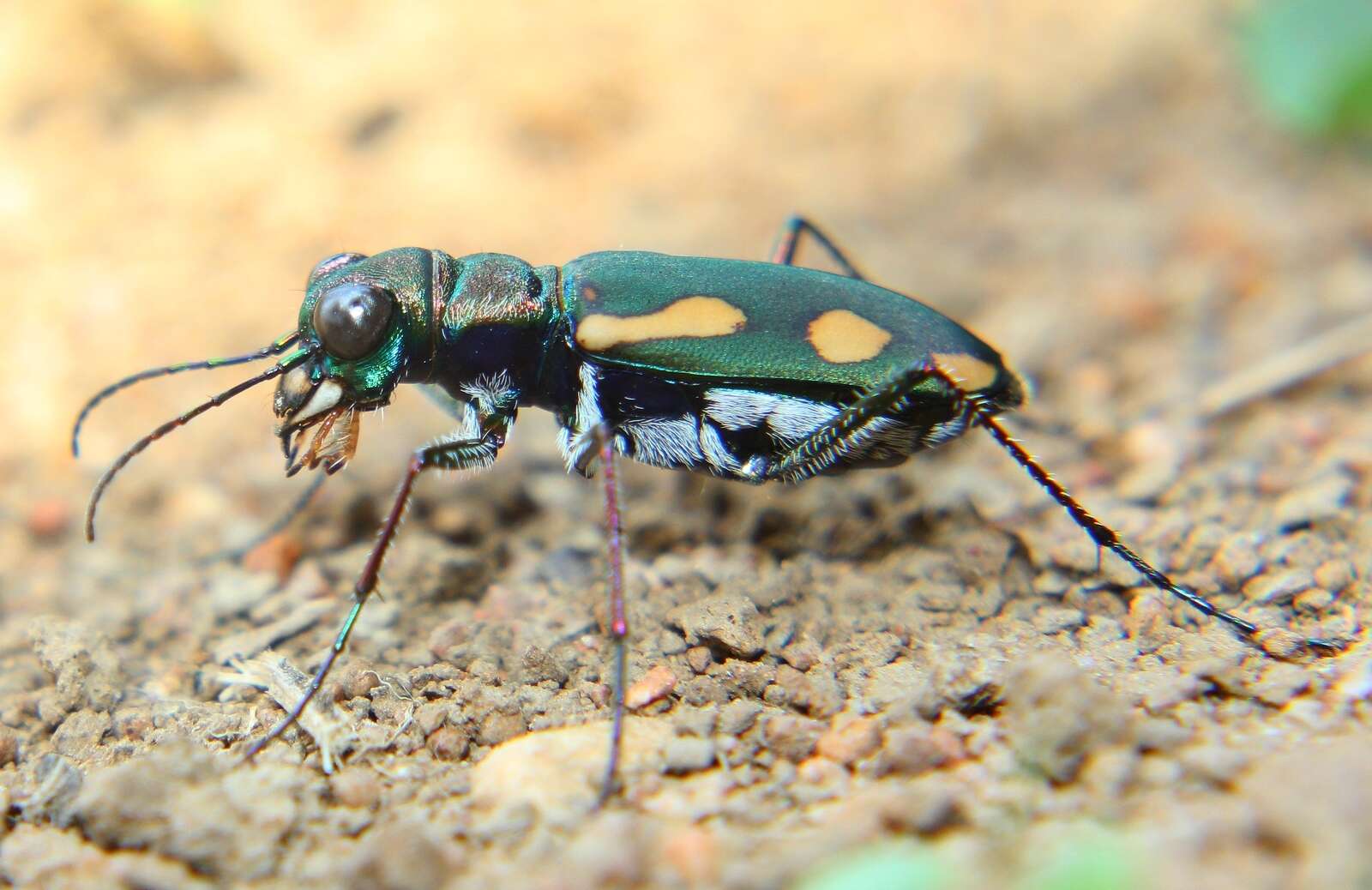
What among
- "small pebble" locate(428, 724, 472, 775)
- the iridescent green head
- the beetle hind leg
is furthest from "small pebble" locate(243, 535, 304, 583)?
the beetle hind leg

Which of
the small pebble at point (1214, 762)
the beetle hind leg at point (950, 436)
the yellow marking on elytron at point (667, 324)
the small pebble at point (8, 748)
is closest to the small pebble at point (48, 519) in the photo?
the small pebble at point (8, 748)

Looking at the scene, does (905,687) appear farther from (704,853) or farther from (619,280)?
(619,280)

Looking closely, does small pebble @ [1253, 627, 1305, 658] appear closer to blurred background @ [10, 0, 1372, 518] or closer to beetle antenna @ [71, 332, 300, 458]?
blurred background @ [10, 0, 1372, 518]

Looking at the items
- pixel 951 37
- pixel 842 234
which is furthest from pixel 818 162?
pixel 951 37

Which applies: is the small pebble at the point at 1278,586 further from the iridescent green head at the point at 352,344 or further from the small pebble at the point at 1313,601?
the iridescent green head at the point at 352,344

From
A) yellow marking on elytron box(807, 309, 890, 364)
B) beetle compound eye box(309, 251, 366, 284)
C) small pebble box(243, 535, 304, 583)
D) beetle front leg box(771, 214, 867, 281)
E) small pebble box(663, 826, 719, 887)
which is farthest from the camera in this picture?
beetle front leg box(771, 214, 867, 281)
